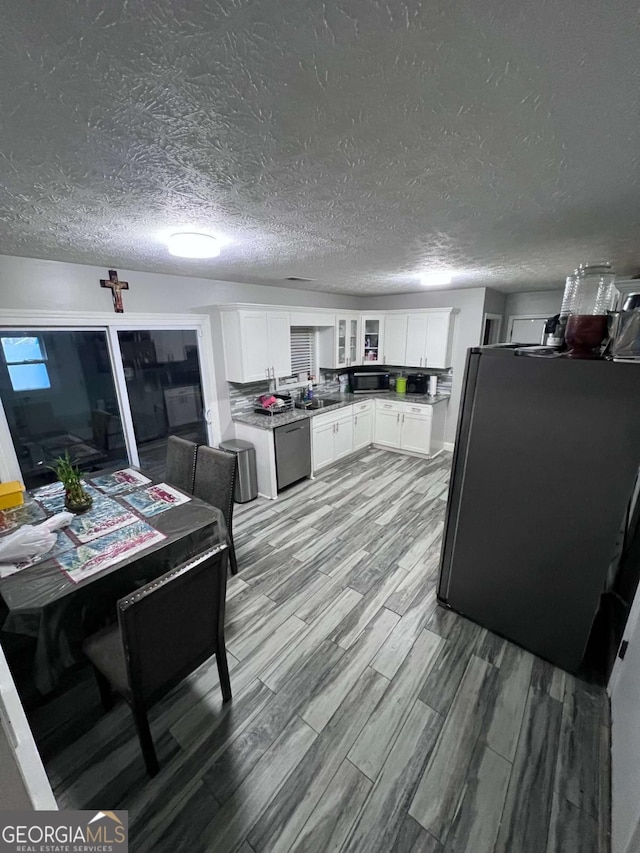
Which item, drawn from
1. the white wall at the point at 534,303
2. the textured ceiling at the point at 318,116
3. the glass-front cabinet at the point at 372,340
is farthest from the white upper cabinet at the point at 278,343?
the white wall at the point at 534,303

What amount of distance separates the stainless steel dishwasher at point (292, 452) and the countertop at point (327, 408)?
3.3 inches

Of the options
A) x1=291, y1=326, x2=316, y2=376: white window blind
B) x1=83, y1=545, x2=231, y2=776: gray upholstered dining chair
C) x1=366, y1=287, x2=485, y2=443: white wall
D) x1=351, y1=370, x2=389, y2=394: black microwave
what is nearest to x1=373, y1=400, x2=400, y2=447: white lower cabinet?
x1=351, y1=370, x2=389, y2=394: black microwave

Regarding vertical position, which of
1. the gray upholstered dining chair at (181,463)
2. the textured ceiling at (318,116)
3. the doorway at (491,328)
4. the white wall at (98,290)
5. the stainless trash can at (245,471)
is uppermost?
the textured ceiling at (318,116)

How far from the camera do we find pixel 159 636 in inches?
→ 52.1

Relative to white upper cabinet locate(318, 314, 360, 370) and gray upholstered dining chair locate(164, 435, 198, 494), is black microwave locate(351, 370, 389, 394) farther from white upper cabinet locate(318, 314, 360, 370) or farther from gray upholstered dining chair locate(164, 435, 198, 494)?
gray upholstered dining chair locate(164, 435, 198, 494)

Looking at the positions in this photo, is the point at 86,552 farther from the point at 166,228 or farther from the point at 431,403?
the point at 431,403

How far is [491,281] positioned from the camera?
12.2 ft

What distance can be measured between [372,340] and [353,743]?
4.65m

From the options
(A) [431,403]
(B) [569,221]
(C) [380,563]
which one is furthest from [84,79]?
(A) [431,403]

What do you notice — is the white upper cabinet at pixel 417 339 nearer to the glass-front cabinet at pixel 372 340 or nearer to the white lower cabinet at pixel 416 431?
the glass-front cabinet at pixel 372 340

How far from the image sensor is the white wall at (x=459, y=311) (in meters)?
4.40

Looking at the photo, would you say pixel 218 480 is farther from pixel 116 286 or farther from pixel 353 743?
pixel 116 286

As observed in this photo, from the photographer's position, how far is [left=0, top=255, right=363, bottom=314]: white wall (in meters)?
2.27

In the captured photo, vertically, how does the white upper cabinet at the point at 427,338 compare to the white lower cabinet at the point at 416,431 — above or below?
above
